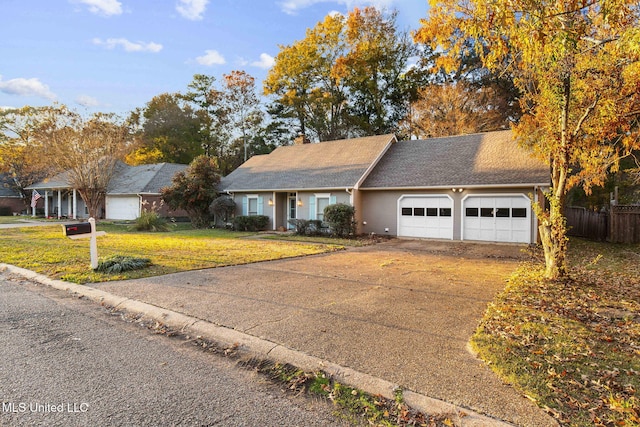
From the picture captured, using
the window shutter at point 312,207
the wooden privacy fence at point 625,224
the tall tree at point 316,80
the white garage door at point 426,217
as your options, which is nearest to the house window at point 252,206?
the window shutter at point 312,207

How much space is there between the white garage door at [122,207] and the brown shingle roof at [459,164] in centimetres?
1970

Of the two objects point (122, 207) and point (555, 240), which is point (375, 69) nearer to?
point (122, 207)

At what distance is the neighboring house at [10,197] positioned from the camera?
122 ft

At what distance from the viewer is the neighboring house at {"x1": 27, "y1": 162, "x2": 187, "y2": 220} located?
27328 millimetres

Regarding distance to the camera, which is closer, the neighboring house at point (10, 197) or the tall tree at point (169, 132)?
the neighboring house at point (10, 197)

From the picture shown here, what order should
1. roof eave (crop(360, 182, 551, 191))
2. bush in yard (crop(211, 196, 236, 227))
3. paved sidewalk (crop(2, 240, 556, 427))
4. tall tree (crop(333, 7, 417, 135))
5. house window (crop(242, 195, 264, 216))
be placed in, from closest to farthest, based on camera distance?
1. paved sidewalk (crop(2, 240, 556, 427))
2. roof eave (crop(360, 182, 551, 191))
3. bush in yard (crop(211, 196, 236, 227))
4. house window (crop(242, 195, 264, 216))
5. tall tree (crop(333, 7, 417, 135))

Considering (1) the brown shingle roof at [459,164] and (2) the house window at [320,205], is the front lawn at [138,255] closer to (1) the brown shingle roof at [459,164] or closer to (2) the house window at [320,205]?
(2) the house window at [320,205]

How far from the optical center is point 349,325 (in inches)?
181

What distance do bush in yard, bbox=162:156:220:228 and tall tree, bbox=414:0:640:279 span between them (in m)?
17.3

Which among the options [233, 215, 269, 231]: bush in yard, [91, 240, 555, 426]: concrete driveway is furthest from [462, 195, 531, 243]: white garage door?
[233, 215, 269, 231]: bush in yard

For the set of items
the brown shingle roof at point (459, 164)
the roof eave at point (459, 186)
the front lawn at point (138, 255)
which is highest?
the brown shingle roof at point (459, 164)

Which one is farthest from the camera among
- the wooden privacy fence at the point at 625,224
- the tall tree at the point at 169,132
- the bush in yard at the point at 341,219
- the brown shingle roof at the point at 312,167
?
the tall tree at the point at 169,132

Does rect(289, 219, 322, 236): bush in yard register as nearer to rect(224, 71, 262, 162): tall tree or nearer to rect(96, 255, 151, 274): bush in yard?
rect(96, 255, 151, 274): bush in yard

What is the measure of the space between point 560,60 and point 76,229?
10.4m
